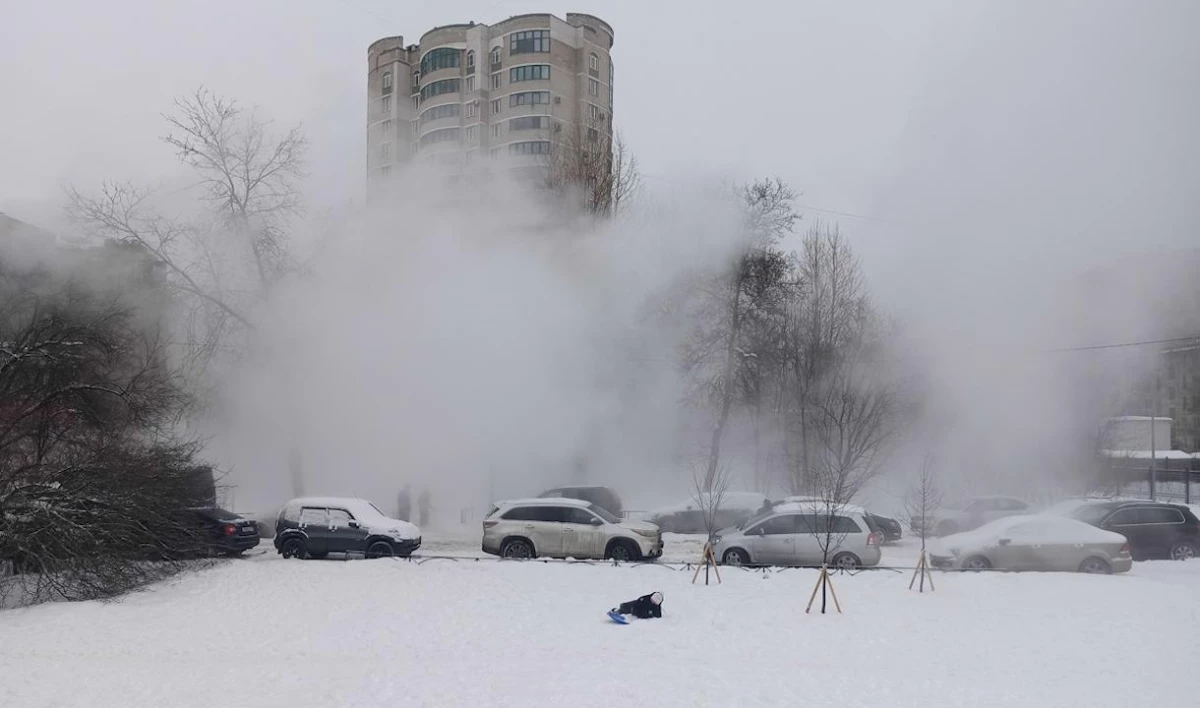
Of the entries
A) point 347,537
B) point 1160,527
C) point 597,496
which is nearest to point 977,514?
point 1160,527

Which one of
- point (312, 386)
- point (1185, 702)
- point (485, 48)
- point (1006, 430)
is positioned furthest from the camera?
point (485, 48)

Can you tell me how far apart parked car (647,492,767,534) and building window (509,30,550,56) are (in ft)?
132

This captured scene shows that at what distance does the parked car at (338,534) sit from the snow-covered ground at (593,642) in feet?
5.67

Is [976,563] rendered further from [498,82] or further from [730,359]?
[498,82]

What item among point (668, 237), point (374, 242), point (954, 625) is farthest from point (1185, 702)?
point (374, 242)

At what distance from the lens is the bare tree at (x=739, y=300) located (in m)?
26.9

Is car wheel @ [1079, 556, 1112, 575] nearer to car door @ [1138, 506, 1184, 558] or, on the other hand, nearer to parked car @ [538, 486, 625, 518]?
car door @ [1138, 506, 1184, 558]

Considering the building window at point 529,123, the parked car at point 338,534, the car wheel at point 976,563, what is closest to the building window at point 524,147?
the building window at point 529,123

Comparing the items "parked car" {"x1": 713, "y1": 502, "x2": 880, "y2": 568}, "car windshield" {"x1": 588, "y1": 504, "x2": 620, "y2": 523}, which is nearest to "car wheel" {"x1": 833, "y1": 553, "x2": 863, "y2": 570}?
"parked car" {"x1": 713, "y1": 502, "x2": 880, "y2": 568}

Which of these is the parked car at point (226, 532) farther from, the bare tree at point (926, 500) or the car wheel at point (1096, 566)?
the car wheel at point (1096, 566)

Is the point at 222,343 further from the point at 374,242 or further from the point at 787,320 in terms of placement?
the point at 787,320

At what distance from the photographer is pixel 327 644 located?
10492mm

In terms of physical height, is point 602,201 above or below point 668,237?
above

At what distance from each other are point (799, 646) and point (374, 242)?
53.7ft
